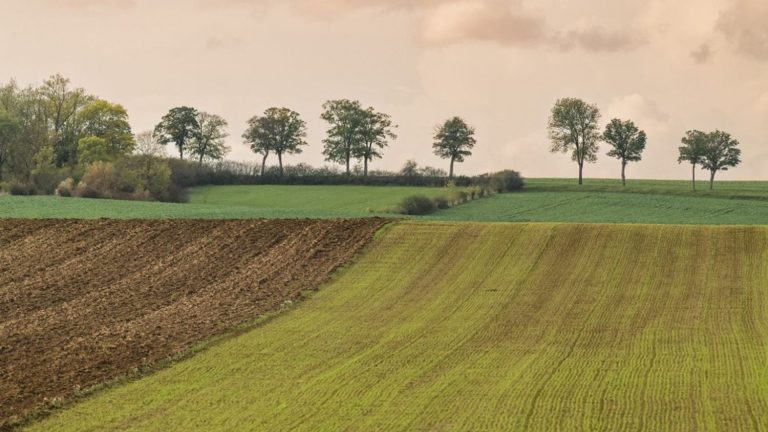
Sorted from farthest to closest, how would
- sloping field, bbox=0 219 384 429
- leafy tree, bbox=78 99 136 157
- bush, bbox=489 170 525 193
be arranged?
leafy tree, bbox=78 99 136 157 → bush, bbox=489 170 525 193 → sloping field, bbox=0 219 384 429

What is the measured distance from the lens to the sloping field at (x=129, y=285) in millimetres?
28891

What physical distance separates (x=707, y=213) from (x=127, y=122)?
206 ft

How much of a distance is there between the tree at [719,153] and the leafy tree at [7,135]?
66.7 metres

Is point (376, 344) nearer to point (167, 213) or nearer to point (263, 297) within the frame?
point (263, 297)

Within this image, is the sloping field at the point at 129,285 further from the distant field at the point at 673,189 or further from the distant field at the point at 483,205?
the distant field at the point at 673,189

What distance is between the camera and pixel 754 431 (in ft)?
69.8

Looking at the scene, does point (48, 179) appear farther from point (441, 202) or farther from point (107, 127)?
point (441, 202)

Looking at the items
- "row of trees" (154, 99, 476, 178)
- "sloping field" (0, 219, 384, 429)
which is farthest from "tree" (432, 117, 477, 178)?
"sloping field" (0, 219, 384, 429)

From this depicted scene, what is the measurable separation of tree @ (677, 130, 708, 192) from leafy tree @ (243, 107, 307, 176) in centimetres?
4174

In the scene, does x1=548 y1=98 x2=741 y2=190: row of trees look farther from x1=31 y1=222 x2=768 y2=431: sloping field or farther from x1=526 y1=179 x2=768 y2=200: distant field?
x1=31 y1=222 x2=768 y2=431: sloping field

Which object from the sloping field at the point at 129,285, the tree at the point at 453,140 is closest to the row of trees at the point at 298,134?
the tree at the point at 453,140

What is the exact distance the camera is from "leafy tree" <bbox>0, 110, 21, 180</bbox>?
4109 inches

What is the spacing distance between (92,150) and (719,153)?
202 ft

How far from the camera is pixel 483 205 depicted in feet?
278
